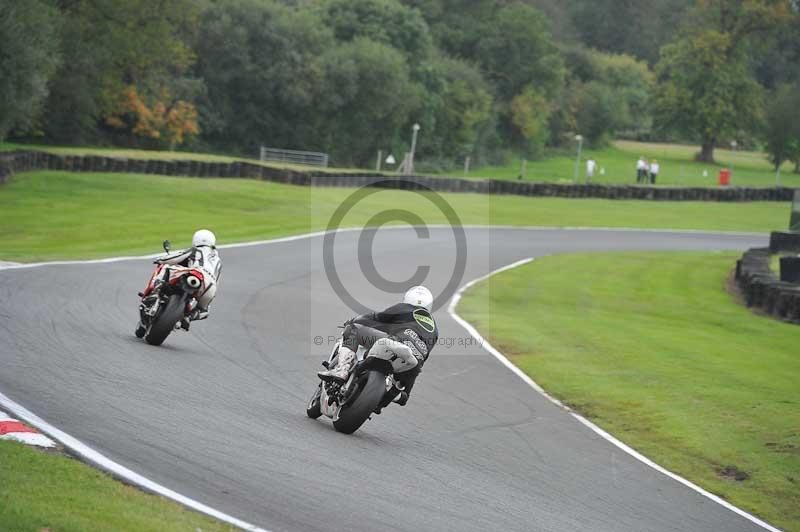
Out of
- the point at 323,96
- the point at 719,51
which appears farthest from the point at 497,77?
the point at 323,96

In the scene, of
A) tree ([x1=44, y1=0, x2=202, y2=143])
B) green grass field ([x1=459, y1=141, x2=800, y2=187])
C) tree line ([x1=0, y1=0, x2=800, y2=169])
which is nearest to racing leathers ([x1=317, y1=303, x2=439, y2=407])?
tree line ([x1=0, y1=0, x2=800, y2=169])

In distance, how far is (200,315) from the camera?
13102 millimetres

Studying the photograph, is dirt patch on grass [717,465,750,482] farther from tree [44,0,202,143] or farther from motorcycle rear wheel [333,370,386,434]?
tree [44,0,202,143]

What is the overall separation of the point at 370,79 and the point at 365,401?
58.4m

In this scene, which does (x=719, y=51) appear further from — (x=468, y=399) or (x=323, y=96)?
(x=468, y=399)

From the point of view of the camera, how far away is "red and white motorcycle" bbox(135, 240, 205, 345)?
40.9 feet

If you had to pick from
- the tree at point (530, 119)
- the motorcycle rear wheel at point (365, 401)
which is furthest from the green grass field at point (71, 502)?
the tree at point (530, 119)

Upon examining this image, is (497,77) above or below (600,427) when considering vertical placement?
above

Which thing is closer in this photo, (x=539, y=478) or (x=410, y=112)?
(x=539, y=478)

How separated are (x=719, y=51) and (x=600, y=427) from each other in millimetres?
79383

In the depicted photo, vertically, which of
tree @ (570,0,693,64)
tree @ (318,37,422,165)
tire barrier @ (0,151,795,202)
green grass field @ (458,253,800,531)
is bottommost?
green grass field @ (458,253,800,531)

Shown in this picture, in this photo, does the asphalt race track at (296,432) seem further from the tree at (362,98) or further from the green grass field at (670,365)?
the tree at (362,98)

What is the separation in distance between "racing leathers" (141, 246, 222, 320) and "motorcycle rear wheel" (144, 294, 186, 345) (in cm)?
38

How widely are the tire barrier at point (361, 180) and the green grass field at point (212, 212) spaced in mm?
661
